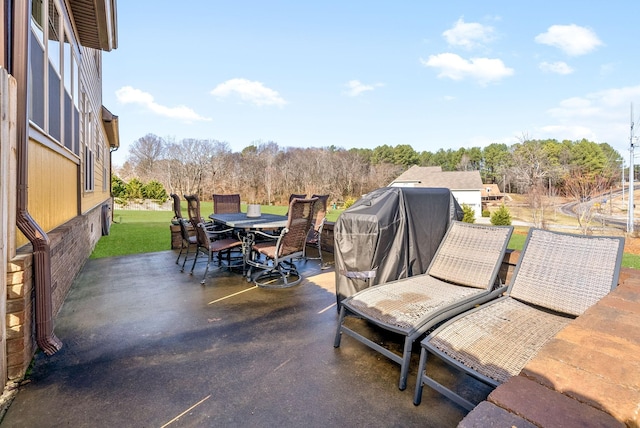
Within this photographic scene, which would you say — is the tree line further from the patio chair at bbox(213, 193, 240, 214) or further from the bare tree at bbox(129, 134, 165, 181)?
the patio chair at bbox(213, 193, 240, 214)

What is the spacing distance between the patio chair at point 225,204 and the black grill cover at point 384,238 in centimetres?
522

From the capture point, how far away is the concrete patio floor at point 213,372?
1821 millimetres

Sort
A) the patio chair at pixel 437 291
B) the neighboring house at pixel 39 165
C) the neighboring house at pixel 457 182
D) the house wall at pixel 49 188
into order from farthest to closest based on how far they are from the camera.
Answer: the neighboring house at pixel 457 182, the house wall at pixel 49 188, the patio chair at pixel 437 291, the neighboring house at pixel 39 165

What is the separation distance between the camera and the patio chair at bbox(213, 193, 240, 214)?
7766mm

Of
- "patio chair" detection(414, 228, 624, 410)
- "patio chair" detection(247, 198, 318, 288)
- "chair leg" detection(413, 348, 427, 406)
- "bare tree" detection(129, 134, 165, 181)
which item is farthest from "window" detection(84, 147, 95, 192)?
"bare tree" detection(129, 134, 165, 181)

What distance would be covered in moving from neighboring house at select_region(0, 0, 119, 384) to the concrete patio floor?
35 centimetres

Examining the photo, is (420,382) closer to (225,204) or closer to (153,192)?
(225,204)

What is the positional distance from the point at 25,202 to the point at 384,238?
2.80 meters

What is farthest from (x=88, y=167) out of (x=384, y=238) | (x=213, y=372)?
(x=384, y=238)

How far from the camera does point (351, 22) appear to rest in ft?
36.7

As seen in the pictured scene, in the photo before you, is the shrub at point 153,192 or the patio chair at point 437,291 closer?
the patio chair at point 437,291

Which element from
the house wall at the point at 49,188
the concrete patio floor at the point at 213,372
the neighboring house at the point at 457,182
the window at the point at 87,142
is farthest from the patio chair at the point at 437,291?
the neighboring house at the point at 457,182

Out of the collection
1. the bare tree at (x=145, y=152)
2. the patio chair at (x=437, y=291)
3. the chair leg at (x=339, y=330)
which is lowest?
the chair leg at (x=339, y=330)

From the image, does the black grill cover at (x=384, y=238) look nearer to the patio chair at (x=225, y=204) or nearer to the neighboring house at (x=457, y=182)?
the patio chair at (x=225, y=204)
